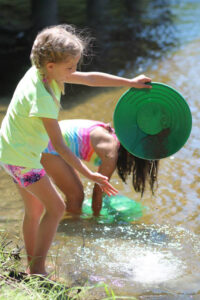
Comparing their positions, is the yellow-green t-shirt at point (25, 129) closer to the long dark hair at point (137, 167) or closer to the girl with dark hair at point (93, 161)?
the girl with dark hair at point (93, 161)

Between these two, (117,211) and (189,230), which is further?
(117,211)

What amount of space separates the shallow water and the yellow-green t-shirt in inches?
33.0

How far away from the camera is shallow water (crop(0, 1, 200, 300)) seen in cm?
302

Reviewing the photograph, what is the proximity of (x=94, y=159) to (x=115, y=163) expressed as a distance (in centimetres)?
18

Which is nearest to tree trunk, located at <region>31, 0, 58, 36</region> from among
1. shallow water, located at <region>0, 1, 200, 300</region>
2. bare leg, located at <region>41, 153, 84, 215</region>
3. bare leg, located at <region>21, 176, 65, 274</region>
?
shallow water, located at <region>0, 1, 200, 300</region>

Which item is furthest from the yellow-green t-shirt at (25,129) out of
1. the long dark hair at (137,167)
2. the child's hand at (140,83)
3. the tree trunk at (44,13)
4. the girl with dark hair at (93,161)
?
the tree trunk at (44,13)

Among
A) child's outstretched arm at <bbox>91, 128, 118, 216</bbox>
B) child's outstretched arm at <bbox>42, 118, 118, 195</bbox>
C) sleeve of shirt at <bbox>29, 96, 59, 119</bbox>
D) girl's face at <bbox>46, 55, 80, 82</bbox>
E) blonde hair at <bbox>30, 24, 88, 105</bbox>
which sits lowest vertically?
child's outstretched arm at <bbox>91, 128, 118, 216</bbox>

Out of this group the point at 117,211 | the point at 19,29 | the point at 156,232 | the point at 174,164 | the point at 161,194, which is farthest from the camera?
the point at 19,29

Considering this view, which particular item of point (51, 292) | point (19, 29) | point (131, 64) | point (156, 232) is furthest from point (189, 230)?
point (19, 29)

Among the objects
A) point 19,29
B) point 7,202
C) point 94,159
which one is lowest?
point 7,202

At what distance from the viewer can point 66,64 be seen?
8.61 feet

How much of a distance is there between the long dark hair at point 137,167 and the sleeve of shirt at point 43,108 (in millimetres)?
1298

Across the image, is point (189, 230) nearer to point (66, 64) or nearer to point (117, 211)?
point (117, 211)

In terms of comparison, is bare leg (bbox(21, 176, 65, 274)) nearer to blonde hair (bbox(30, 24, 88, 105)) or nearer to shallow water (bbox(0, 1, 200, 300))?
shallow water (bbox(0, 1, 200, 300))
